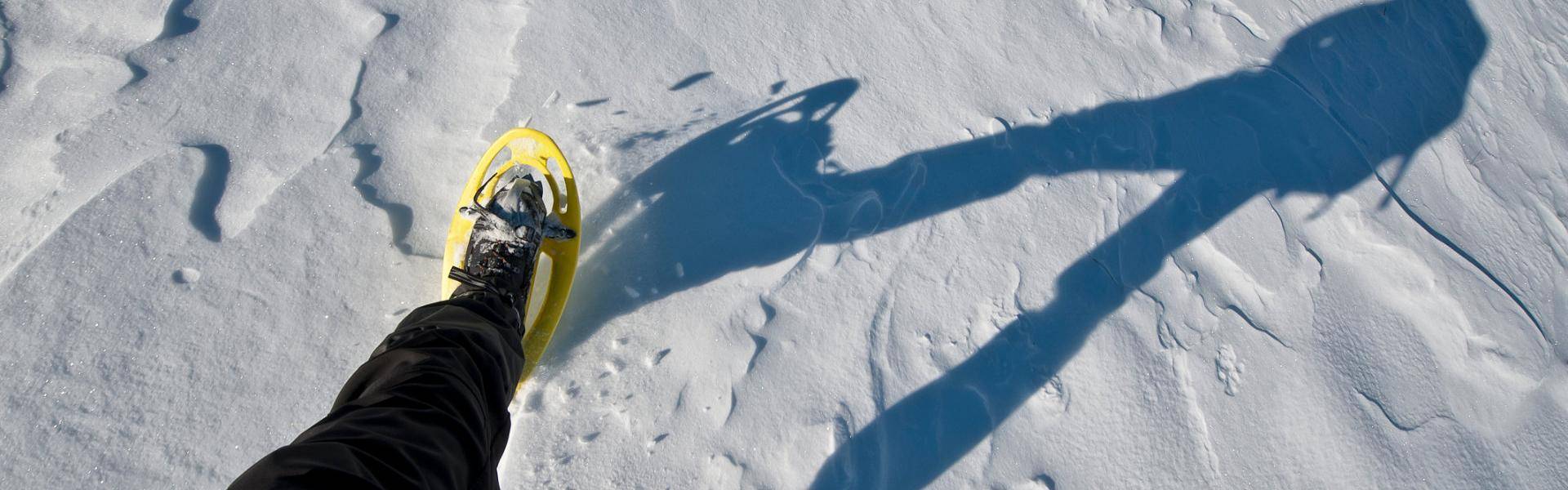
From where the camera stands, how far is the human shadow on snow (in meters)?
1.63

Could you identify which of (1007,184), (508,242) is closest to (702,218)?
(508,242)

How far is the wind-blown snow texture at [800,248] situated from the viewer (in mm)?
1483

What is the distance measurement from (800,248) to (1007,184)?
608mm

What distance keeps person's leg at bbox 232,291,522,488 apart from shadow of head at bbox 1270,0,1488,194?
6.94 feet

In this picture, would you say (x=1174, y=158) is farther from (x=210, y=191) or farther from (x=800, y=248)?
(x=210, y=191)

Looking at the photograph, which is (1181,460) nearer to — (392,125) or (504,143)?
(504,143)

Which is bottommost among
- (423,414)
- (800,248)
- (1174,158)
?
(800,248)

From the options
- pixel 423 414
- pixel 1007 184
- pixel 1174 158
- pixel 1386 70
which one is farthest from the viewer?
pixel 1386 70

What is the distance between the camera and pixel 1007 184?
191cm

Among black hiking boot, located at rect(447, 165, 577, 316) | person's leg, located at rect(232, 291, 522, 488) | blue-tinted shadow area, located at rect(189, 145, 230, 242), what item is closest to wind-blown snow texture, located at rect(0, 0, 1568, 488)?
blue-tinted shadow area, located at rect(189, 145, 230, 242)

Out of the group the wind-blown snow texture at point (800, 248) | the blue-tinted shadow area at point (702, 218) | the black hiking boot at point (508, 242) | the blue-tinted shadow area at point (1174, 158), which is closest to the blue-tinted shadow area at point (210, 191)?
the wind-blown snow texture at point (800, 248)

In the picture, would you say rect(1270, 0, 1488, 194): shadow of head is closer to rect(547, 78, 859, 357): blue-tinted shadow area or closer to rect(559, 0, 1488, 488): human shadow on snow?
rect(559, 0, 1488, 488): human shadow on snow

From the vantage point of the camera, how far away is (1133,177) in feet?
6.44

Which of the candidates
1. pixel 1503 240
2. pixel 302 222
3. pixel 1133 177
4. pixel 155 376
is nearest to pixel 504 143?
pixel 302 222
